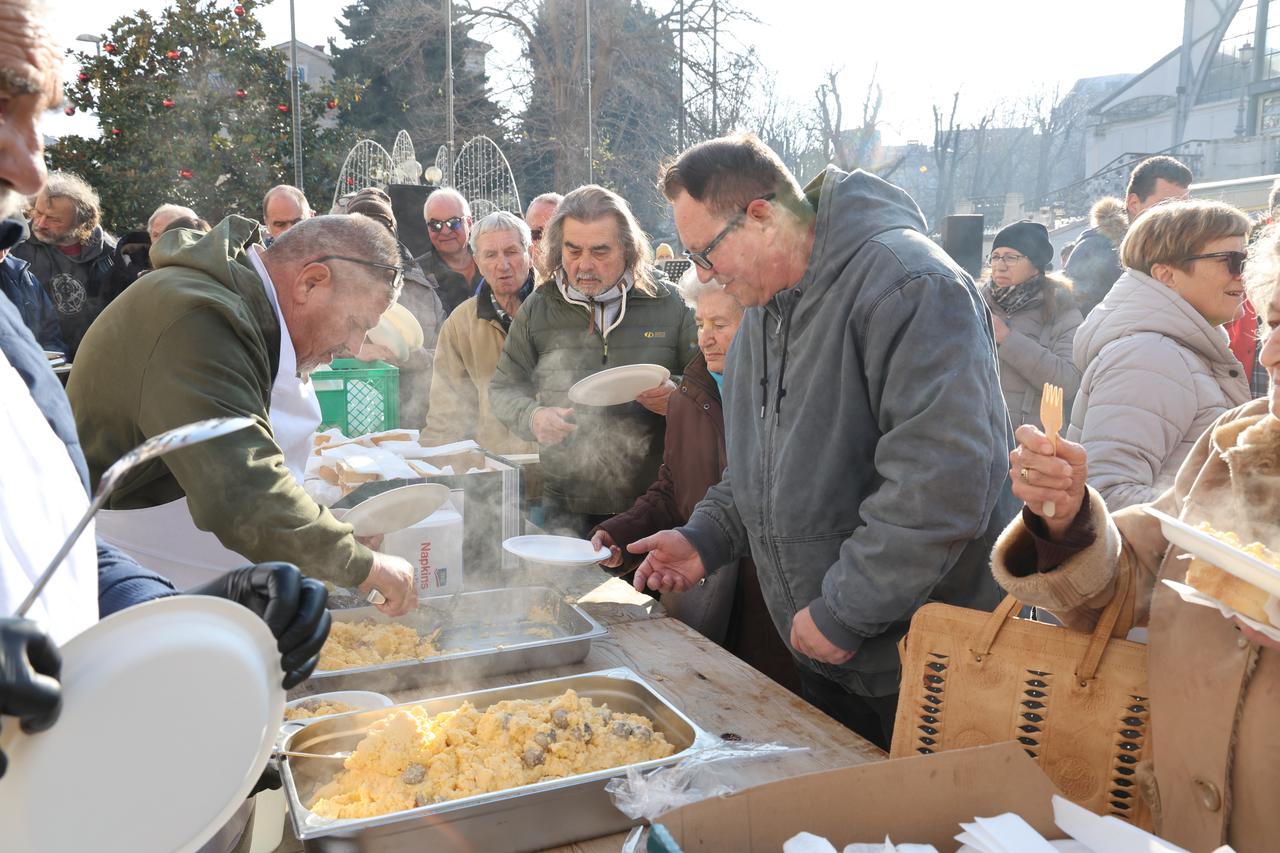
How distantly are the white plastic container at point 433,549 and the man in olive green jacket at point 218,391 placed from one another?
49 cm

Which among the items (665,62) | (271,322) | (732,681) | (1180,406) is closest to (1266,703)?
(732,681)

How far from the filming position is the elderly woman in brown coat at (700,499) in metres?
2.69

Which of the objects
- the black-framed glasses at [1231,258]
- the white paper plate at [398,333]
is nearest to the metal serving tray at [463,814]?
the black-framed glasses at [1231,258]

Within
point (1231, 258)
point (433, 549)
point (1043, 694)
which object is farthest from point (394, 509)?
point (1231, 258)

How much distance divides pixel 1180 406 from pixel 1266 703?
64.8 inches

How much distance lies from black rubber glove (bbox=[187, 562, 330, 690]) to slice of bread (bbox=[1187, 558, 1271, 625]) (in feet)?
3.56

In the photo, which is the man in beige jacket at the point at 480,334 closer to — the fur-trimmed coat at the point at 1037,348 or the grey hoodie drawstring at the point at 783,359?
the fur-trimmed coat at the point at 1037,348

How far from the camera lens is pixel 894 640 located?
1.99 m

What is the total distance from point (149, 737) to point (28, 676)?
0.54 ft

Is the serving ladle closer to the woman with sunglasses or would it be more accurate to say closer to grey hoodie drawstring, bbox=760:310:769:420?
grey hoodie drawstring, bbox=760:310:769:420

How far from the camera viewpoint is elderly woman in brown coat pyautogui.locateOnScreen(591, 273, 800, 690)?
2693mm

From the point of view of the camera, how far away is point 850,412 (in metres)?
1.96

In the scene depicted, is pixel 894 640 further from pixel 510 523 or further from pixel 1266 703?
pixel 510 523

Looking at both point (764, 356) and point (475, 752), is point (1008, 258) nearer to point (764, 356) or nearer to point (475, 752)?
point (764, 356)
